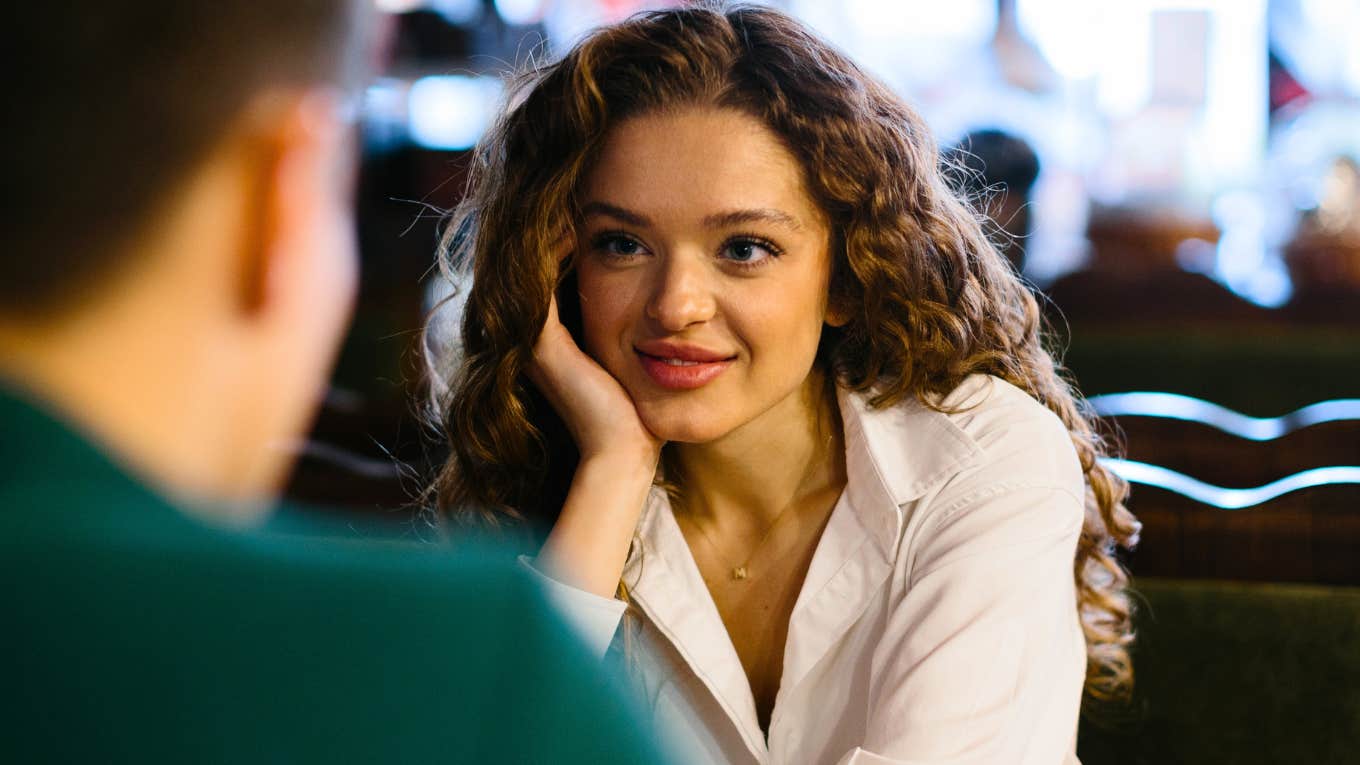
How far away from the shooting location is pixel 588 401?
173cm

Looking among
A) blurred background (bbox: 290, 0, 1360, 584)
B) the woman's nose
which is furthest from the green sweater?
blurred background (bbox: 290, 0, 1360, 584)

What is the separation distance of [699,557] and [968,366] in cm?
43

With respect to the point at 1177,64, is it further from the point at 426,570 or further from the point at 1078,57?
the point at 426,570

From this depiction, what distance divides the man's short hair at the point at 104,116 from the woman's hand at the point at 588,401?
1125 millimetres

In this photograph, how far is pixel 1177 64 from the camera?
8656 millimetres

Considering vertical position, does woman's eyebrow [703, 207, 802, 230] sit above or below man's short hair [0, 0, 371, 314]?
above

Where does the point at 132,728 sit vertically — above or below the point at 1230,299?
below

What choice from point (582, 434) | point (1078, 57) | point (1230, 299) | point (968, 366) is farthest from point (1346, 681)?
→ point (1078, 57)

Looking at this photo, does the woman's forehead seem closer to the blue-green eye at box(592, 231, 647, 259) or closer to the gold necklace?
the blue-green eye at box(592, 231, 647, 259)

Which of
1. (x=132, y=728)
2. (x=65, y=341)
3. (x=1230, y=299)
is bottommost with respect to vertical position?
(x=132, y=728)

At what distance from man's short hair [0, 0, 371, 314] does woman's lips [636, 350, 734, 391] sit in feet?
3.69

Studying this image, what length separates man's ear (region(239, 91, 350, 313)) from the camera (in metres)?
0.60

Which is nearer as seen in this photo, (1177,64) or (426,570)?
(426,570)

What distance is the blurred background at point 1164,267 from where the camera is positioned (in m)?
1.76
